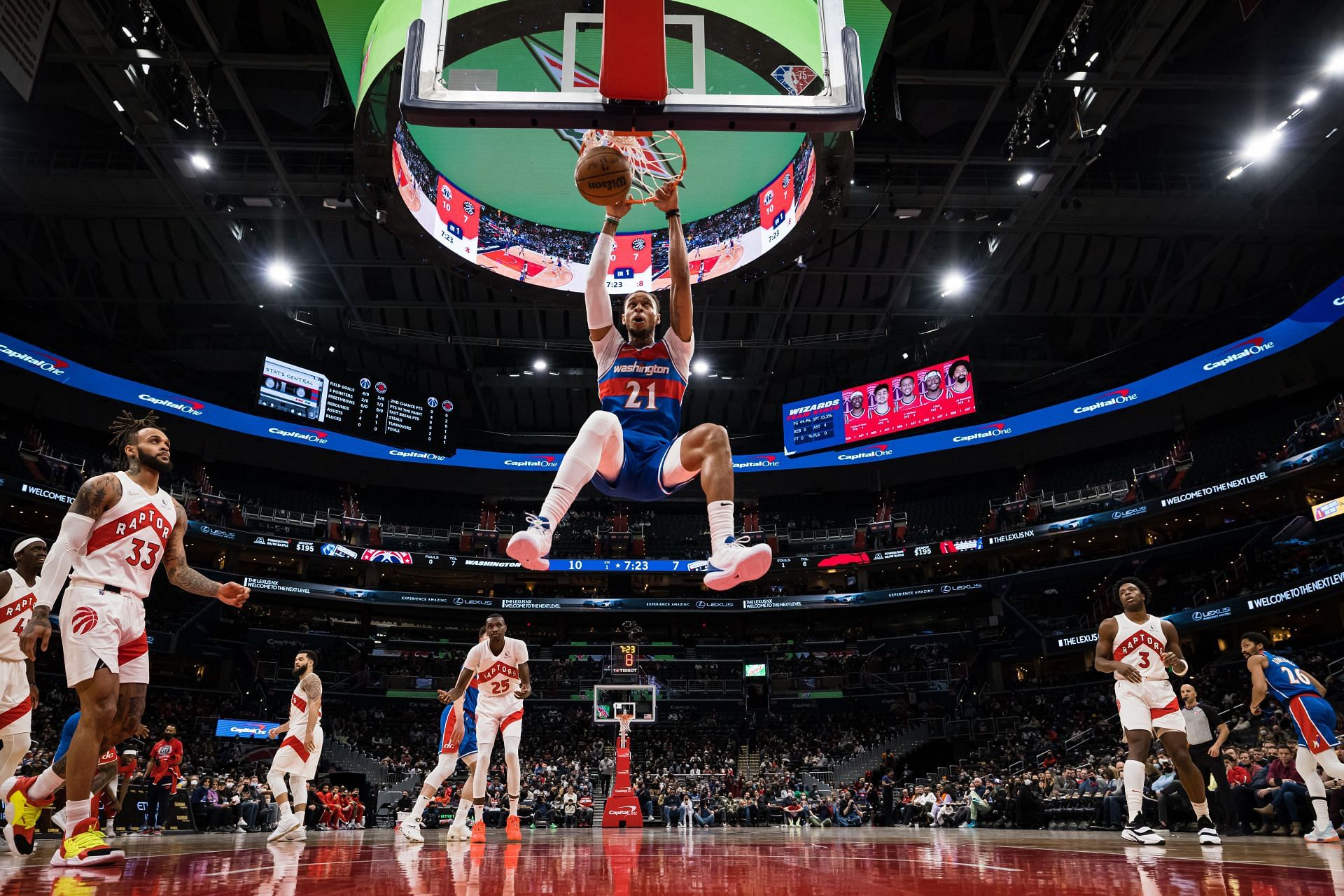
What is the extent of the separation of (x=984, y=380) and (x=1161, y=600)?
9276 millimetres

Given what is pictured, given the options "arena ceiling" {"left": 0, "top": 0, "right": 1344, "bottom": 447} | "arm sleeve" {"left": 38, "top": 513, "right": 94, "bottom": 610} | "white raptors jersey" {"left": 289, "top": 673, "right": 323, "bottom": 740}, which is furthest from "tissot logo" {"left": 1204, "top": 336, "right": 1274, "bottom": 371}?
"arm sleeve" {"left": 38, "top": 513, "right": 94, "bottom": 610}

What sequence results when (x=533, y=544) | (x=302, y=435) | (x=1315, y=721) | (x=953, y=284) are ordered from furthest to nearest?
(x=302, y=435) → (x=953, y=284) → (x=1315, y=721) → (x=533, y=544)

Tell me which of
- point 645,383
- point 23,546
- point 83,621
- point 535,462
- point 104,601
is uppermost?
point 535,462

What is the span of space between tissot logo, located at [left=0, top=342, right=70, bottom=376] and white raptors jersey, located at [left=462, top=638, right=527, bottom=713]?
2271cm

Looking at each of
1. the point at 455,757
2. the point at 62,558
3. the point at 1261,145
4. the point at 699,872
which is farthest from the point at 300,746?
the point at 1261,145

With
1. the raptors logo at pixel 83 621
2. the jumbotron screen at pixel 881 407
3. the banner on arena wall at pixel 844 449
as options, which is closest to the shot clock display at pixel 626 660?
the banner on arena wall at pixel 844 449

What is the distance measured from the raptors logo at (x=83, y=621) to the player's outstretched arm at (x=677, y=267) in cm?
340

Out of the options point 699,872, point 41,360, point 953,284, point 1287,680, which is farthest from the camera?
point 41,360

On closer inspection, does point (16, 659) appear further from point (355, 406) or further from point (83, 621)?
point (355, 406)

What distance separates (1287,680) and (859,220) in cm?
1303

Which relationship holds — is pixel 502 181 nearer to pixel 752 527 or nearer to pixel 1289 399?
pixel 752 527

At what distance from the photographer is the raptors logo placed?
4.16m

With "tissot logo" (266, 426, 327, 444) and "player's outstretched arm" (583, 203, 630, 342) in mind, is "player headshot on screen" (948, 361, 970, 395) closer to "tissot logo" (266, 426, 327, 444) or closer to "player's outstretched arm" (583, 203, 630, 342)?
"tissot logo" (266, 426, 327, 444)

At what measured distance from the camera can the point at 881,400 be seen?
26.7 m
